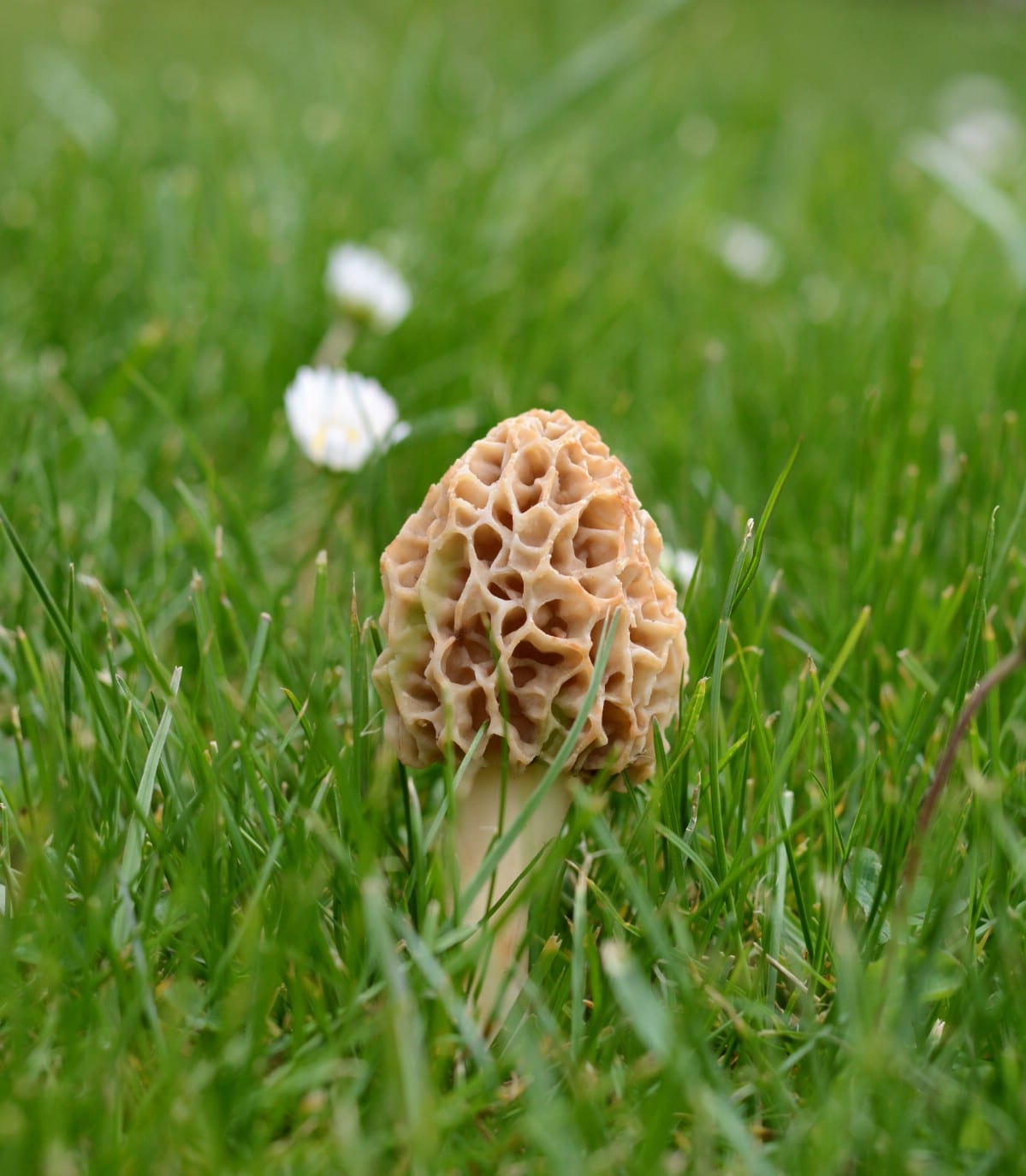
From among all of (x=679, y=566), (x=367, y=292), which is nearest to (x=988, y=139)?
(x=367, y=292)

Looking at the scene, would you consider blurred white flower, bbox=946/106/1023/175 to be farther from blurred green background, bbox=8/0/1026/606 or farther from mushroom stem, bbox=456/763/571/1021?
mushroom stem, bbox=456/763/571/1021

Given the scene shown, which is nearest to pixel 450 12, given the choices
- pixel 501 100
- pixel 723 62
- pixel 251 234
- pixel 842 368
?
pixel 723 62

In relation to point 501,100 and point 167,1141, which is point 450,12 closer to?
point 501,100

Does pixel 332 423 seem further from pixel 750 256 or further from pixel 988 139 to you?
pixel 988 139

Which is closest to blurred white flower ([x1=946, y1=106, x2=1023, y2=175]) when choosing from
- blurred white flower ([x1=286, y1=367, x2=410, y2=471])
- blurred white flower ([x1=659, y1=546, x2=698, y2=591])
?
blurred white flower ([x1=659, y1=546, x2=698, y2=591])

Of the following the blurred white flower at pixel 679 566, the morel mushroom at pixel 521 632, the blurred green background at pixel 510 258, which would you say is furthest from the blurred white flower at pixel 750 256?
the morel mushroom at pixel 521 632
